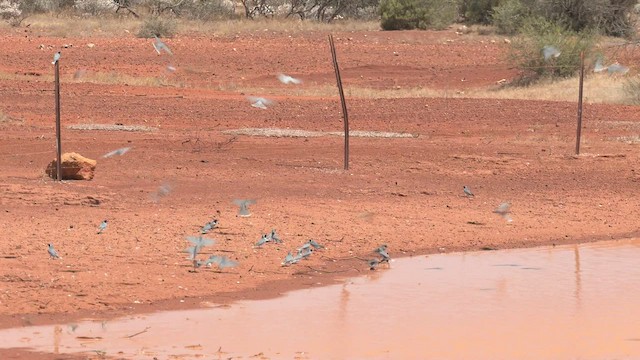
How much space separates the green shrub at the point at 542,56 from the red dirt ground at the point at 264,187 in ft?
18.1

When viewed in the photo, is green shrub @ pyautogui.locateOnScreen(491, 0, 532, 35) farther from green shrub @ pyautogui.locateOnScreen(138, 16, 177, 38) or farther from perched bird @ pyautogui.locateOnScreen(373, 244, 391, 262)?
perched bird @ pyautogui.locateOnScreen(373, 244, 391, 262)

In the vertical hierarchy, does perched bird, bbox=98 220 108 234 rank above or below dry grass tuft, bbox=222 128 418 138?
above

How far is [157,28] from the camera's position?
117 ft

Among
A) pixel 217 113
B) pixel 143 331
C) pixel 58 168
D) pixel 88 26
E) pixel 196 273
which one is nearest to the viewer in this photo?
pixel 143 331

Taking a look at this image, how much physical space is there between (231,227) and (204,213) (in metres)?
0.83

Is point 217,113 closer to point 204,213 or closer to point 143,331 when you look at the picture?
point 204,213

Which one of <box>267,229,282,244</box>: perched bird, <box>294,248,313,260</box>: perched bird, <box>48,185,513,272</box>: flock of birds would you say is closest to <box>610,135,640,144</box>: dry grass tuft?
<box>48,185,513,272</box>: flock of birds

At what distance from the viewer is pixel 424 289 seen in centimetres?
1023

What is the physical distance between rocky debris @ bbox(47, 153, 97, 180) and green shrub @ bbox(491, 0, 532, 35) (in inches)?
938

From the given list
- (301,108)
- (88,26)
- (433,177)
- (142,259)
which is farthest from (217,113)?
(88,26)

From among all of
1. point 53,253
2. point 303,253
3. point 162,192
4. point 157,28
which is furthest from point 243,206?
point 157,28

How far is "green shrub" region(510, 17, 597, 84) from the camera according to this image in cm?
2833

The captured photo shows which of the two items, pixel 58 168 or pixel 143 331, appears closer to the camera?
pixel 143 331

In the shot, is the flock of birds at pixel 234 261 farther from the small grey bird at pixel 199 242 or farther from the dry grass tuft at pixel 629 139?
the dry grass tuft at pixel 629 139
